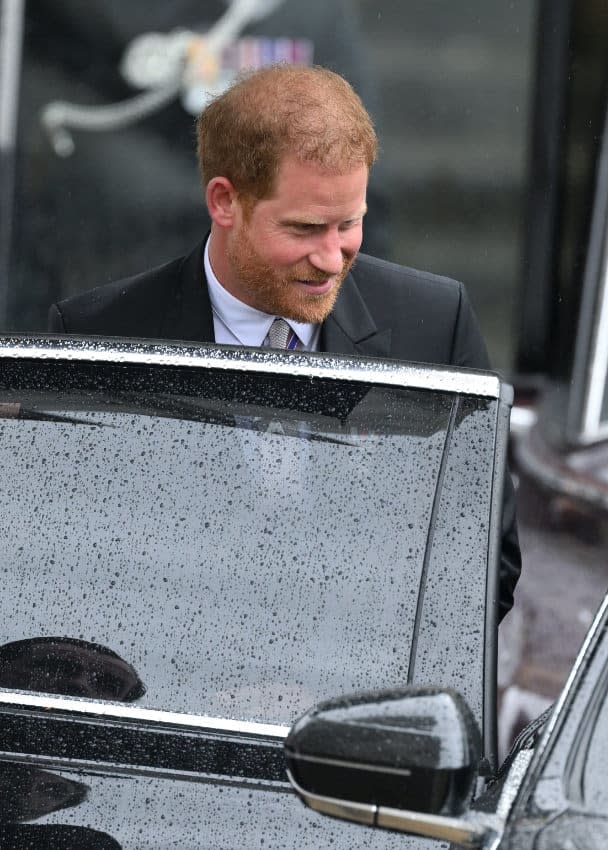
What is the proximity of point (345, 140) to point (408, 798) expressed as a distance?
128 cm

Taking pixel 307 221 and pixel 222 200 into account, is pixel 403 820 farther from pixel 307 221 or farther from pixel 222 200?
pixel 222 200

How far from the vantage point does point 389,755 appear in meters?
1.80

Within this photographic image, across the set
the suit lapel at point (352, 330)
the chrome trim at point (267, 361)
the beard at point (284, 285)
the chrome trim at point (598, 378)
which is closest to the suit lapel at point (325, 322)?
the suit lapel at point (352, 330)

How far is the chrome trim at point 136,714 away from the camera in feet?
7.25

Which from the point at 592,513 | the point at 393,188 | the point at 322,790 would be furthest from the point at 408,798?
the point at 393,188

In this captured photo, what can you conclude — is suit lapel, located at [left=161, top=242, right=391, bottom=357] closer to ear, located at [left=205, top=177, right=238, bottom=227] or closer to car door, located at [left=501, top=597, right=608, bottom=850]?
ear, located at [left=205, top=177, right=238, bottom=227]

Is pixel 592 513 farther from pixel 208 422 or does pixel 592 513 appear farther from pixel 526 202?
pixel 208 422

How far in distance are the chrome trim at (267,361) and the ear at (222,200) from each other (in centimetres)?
40

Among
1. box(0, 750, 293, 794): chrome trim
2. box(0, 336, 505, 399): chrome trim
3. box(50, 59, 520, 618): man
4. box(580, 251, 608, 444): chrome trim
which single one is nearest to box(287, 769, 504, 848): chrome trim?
box(0, 750, 293, 794): chrome trim

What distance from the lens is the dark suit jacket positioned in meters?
3.01

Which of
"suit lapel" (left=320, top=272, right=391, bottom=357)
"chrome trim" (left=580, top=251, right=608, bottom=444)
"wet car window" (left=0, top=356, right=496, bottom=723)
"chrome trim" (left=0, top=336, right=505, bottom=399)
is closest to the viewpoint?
"wet car window" (left=0, top=356, right=496, bottom=723)

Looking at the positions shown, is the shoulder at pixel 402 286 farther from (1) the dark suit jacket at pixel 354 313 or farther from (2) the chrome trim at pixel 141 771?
(2) the chrome trim at pixel 141 771

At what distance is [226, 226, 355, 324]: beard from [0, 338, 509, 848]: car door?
257mm

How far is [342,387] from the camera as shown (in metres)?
2.50
